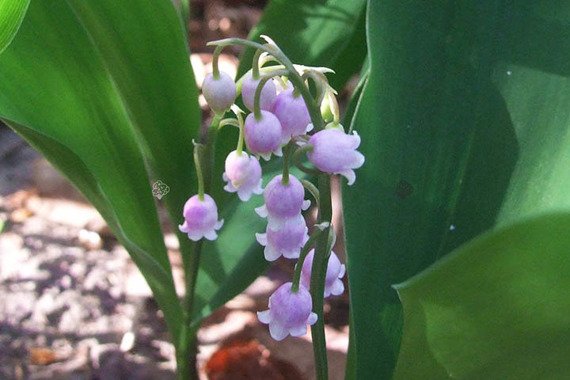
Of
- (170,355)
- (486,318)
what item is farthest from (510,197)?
(170,355)

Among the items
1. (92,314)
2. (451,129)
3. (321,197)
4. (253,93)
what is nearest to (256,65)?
(253,93)

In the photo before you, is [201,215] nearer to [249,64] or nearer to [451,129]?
[451,129]

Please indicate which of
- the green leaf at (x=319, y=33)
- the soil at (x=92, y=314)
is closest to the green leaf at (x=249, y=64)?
the green leaf at (x=319, y=33)

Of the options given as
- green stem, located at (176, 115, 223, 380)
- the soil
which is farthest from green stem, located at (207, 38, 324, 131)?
the soil

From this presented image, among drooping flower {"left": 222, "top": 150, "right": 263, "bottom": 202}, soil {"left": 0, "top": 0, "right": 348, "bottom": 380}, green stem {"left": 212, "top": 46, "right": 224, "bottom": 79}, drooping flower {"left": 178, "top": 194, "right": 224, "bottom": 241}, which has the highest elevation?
green stem {"left": 212, "top": 46, "right": 224, "bottom": 79}

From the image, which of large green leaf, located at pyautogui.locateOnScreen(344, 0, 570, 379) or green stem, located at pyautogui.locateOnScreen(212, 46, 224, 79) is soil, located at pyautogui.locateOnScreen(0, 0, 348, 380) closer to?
large green leaf, located at pyautogui.locateOnScreen(344, 0, 570, 379)

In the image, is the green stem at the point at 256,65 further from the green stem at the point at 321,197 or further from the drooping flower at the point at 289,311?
the drooping flower at the point at 289,311

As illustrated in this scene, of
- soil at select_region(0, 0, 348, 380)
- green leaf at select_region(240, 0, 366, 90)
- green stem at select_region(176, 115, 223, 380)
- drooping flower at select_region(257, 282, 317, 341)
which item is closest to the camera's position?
drooping flower at select_region(257, 282, 317, 341)
